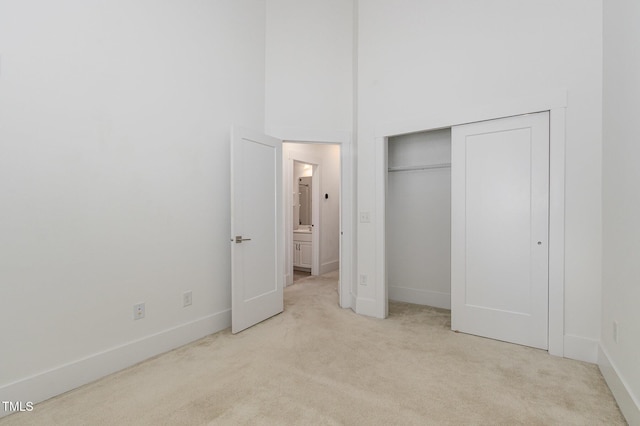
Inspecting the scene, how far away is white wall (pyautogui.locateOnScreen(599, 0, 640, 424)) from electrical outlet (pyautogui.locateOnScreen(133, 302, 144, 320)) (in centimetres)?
315

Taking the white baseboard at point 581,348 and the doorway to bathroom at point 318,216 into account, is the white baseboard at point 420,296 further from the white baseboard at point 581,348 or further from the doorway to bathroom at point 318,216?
the doorway to bathroom at point 318,216

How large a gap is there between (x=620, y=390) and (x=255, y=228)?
296 centimetres

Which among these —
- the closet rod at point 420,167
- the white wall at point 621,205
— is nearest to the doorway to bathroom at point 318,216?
the closet rod at point 420,167

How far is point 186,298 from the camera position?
2842mm

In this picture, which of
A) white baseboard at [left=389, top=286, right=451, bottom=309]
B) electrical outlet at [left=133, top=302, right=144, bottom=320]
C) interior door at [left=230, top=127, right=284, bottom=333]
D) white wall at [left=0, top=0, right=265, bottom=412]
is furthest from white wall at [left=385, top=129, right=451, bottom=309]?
electrical outlet at [left=133, top=302, right=144, bottom=320]

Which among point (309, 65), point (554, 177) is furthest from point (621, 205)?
point (309, 65)

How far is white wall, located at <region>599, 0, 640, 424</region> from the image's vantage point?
170 cm

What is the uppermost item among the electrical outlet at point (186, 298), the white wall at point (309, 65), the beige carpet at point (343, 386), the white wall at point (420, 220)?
the white wall at point (309, 65)

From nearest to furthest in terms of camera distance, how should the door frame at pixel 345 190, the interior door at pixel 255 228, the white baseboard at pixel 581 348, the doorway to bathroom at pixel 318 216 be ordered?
the white baseboard at pixel 581 348, the interior door at pixel 255 228, the door frame at pixel 345 190, the doorway to bathroom at pixel 318 216

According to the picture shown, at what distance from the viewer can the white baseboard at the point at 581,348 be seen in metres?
2.39

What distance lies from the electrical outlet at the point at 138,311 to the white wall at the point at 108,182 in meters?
0.04

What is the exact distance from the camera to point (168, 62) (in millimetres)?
2709

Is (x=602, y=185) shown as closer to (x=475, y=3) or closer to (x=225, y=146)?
(x=475, y=3)

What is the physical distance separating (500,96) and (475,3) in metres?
0.95
